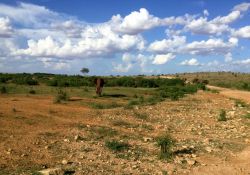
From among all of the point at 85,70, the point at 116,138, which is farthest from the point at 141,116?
the point at 85,70

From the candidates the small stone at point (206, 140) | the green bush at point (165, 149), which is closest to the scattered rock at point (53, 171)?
the green bush at point (165, 149)

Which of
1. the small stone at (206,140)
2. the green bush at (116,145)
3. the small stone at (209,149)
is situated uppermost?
the green bush at (116,145)

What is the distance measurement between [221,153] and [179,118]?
717 centimetres

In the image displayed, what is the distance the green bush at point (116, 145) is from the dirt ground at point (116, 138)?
186 mm

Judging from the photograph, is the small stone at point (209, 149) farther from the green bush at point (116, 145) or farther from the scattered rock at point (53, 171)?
the scattered rock at point (53, 171)

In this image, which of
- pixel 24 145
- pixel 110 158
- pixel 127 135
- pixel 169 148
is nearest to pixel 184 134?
pixel 127 135

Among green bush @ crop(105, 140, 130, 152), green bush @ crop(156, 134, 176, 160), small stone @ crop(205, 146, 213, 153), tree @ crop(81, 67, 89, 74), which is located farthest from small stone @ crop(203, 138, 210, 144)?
tree @ crop(81, 67, 89, 74)

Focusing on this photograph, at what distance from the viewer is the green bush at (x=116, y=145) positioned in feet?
40.5

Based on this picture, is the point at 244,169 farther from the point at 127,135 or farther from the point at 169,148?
the point at 127,135

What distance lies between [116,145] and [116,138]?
1485mm

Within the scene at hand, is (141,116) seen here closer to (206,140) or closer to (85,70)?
(206,140)

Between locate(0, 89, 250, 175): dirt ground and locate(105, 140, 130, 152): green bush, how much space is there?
0.61ft

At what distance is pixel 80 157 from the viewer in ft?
37.1

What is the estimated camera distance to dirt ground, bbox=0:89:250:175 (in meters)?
10.6
